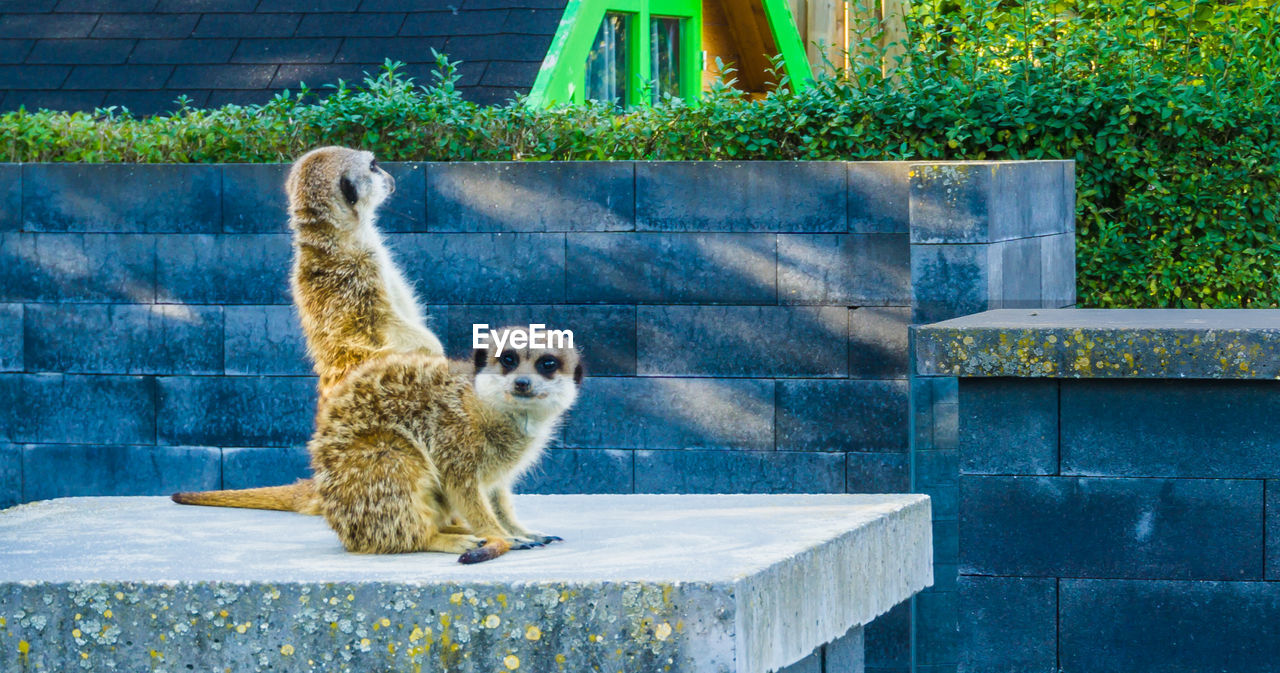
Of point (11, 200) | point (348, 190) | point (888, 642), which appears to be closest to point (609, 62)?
point (11, 200)

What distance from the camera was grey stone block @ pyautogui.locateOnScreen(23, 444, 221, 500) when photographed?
861 cm

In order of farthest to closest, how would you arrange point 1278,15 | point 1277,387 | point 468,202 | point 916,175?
point 1278,15, point 468,202, point 916,175, point 1277,387

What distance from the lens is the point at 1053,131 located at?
27.9 feet

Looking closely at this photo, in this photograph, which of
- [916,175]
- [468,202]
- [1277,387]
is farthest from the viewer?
[468,202]

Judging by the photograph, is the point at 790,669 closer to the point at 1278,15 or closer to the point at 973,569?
the point at 973,569

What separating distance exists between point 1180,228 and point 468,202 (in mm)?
3581

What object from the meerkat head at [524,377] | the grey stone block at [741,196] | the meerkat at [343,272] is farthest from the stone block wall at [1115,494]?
the grey stone block at [741,196]

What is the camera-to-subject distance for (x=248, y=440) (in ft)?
28.1

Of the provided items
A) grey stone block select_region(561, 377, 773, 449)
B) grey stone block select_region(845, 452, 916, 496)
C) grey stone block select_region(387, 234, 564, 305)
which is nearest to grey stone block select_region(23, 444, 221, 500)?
grey stone block select_region(387, 234, 564, 305)

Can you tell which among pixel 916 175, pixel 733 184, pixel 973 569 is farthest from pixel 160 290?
pixel 973 569

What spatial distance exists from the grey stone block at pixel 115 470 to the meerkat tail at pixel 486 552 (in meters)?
4.88

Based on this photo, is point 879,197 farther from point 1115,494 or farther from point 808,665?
point 808,665

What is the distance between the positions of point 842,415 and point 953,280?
85 centimetres

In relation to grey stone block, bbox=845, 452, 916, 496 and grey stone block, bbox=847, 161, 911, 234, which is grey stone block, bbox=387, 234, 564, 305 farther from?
grey stone block, bbox=845, 452, 916, 496
